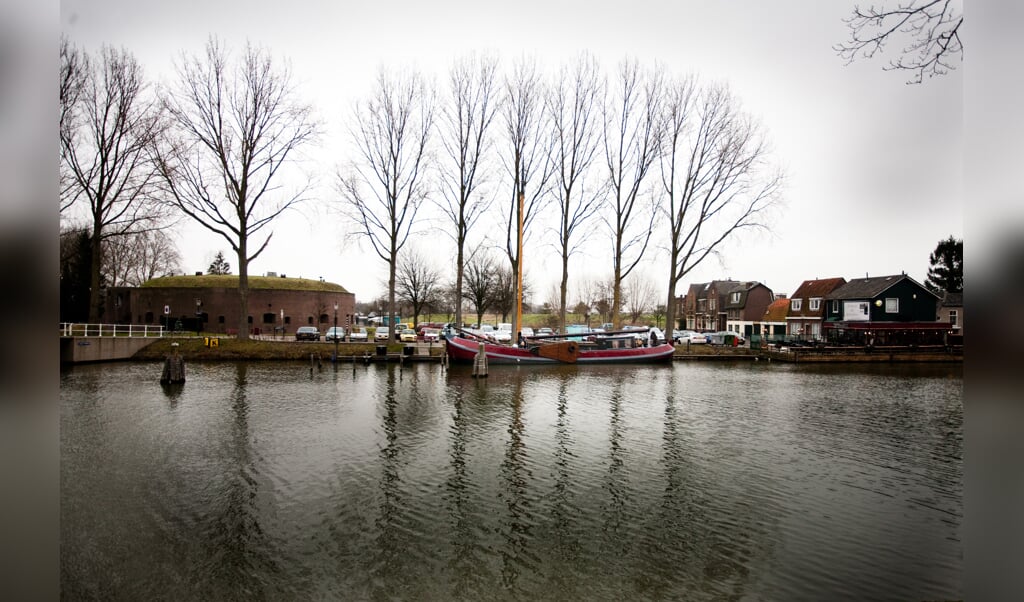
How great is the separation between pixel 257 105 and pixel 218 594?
27.9 meters

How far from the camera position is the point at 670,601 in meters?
5.18

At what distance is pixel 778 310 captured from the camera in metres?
50.7

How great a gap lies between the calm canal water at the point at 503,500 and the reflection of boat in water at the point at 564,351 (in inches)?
395

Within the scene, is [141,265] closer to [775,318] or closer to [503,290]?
[503,290]

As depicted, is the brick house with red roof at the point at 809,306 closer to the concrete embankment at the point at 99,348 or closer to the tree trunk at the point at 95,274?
the concrete embankment at the point at 99,348

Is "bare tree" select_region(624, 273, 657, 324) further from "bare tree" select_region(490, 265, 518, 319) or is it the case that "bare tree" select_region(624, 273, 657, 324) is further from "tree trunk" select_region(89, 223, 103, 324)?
"tree trunk" select_region(89, 223, 103, 324)

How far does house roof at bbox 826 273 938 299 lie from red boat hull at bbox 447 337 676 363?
20.3m

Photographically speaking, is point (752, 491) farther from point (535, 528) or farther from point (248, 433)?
point (248, 433)

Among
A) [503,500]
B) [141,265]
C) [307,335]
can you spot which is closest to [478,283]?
[307,335]

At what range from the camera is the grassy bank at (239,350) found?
86.0ft

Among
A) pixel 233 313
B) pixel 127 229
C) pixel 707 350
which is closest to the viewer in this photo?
pixel 127 229

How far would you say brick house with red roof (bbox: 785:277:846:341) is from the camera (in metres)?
43.8

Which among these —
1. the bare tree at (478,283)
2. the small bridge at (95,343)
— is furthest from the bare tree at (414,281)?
the small bridge at (95,343)
